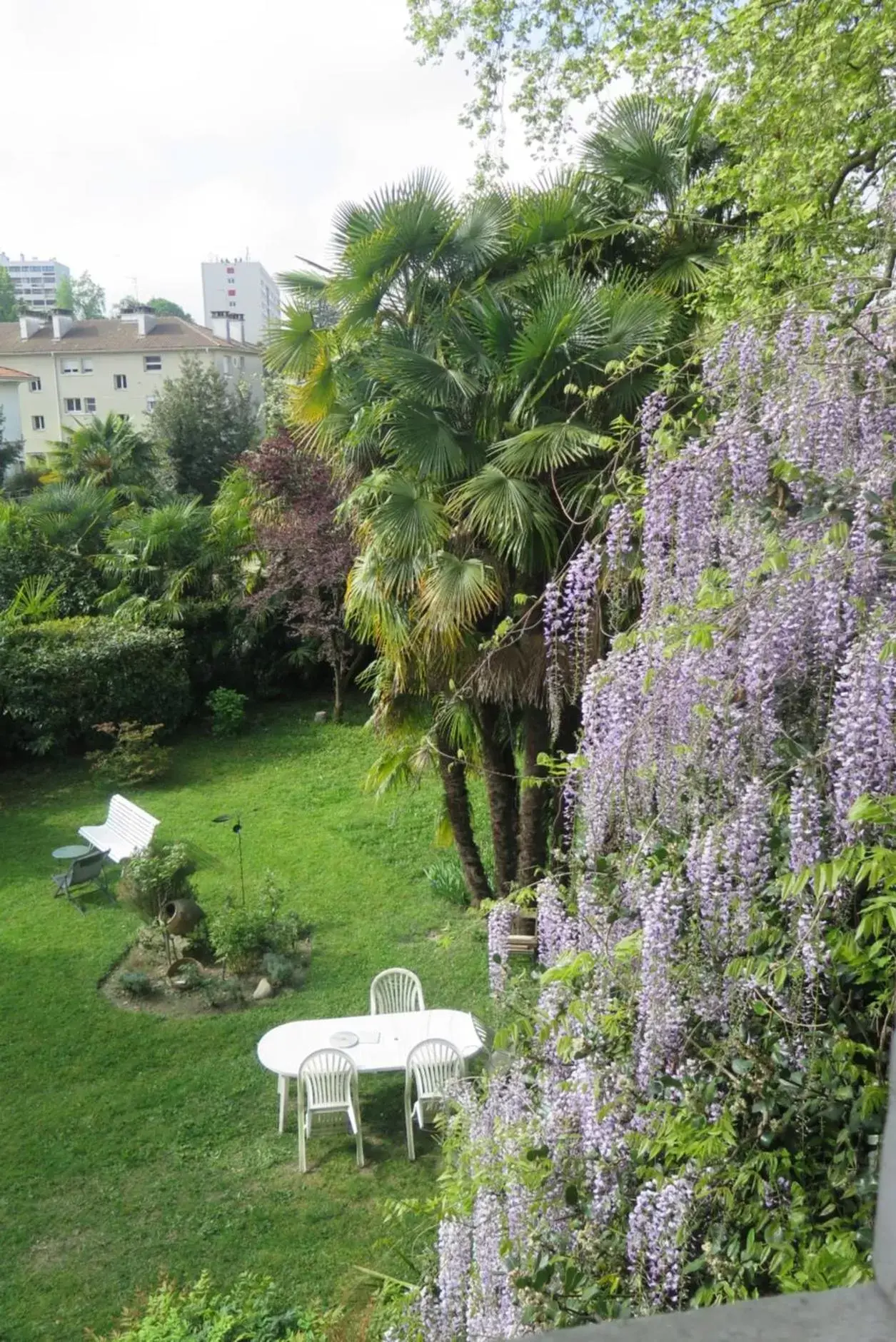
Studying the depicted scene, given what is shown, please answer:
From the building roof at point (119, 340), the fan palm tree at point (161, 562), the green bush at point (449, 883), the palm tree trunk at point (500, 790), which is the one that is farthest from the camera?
the building roof at point (119, 340)

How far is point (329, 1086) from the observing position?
5.46 metres

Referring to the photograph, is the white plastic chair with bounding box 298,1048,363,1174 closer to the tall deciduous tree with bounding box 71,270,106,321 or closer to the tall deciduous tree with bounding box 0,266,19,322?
the tall deciduous tree with bounding box 0,266,19,322

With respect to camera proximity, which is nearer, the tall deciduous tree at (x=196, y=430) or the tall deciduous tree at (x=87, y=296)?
the tall deciduous tree at (x=196, y=430)

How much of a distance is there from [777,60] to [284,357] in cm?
355

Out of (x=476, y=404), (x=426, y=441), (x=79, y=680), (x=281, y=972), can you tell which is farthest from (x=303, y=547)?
(x=426, y=441)

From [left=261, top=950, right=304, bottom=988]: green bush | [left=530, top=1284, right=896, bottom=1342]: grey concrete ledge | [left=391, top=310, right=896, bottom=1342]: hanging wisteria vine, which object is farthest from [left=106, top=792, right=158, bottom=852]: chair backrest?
[left=530, top=1284, right=896, bottom=1342]: grey concrete ledge

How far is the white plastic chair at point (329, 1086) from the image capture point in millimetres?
5391

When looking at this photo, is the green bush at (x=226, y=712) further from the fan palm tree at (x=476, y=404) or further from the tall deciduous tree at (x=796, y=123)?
the tall deciduous tree at (x=796, y=123)

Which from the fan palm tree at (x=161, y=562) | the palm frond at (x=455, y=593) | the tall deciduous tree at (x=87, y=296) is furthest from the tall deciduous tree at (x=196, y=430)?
the tall deciduous tree at (x=87, y=296)

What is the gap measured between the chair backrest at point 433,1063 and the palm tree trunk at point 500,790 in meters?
1.43

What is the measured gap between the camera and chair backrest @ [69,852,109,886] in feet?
29.0

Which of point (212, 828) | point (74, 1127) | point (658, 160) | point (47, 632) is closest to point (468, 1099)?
point (74, 1127)

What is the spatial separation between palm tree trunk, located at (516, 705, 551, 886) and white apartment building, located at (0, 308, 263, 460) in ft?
107

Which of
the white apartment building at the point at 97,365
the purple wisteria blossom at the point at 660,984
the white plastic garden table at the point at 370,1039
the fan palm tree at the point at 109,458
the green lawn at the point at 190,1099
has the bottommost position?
the green lawn at the point at 190,1099
